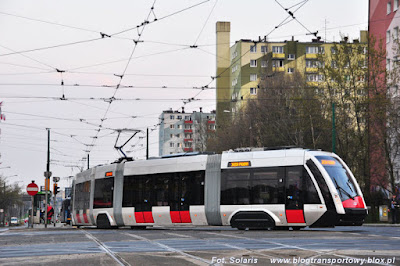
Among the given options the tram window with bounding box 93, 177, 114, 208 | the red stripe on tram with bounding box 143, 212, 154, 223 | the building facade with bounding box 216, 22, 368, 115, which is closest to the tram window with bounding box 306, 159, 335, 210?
the red stripe on tram with bounding box 143, 212, 154, 223

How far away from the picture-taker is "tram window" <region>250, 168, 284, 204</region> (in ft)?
78.2

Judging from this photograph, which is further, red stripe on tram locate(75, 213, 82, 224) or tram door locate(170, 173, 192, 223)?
red stripe on tram locate(75, 213, 82, 224)

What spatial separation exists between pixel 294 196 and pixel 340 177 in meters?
1.62

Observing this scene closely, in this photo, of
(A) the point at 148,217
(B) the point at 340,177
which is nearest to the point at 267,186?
(B) the point at 340,177

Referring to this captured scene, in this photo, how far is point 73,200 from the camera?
119 ft

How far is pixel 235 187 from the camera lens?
2508 cm

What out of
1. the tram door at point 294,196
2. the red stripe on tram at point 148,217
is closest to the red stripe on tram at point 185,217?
the red stripe on tram at point 148,217

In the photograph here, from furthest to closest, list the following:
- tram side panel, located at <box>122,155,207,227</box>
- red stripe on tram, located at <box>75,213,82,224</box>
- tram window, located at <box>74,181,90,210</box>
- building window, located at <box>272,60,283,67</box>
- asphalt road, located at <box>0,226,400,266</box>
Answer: building window, located at <box>272,60,283,67</box>, red stripe on tram, located at <box>75,213,82,224</box>, tram window, located at <box>74,181,90,210</box>, tram side panel, located at <box>122,155,207,227</box>, asphalt road, located at <box>0,226,400,266</box>

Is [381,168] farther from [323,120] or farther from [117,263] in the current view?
[117,263]

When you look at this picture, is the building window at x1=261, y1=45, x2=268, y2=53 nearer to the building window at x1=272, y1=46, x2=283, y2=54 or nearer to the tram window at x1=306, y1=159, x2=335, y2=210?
the building window at x1=272, y1=46, x2=283, y2=54

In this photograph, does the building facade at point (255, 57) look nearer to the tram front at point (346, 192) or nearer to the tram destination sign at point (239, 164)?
the tram destination sign at point (239, 164)

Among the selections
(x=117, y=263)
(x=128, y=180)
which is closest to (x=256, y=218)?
(x=128, y=180)

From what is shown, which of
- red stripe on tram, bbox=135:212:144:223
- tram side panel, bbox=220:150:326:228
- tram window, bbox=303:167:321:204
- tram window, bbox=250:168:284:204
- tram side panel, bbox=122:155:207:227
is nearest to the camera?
tram window, bbox=303:167:321:204

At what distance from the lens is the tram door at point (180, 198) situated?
26.4 meters
